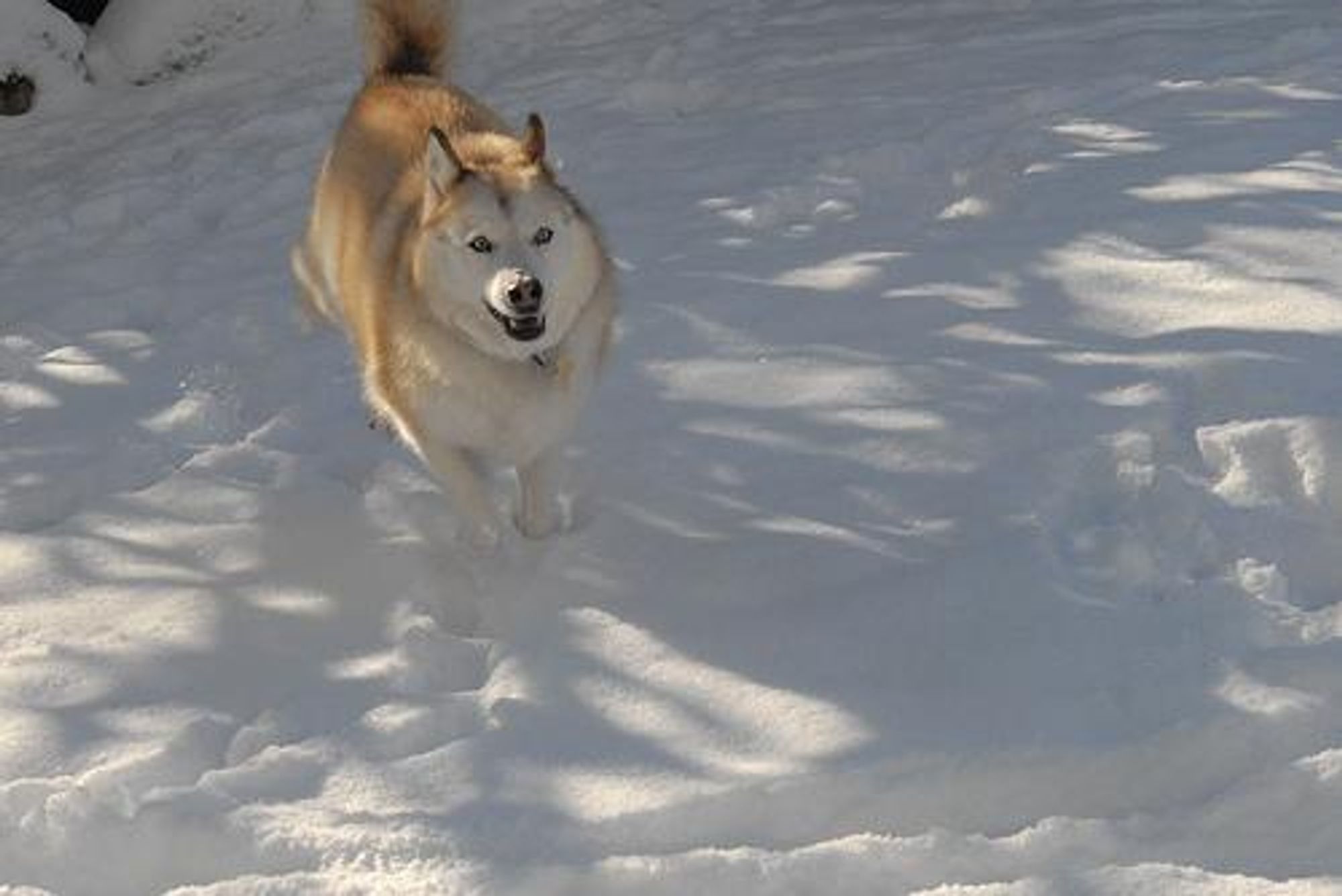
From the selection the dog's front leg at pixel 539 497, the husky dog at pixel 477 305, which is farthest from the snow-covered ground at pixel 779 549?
the husky dog at pixel 477 305

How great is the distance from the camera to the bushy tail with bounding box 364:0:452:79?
5.05m

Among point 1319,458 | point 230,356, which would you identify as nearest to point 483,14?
point 230,356

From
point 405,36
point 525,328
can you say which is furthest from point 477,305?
point 405,36

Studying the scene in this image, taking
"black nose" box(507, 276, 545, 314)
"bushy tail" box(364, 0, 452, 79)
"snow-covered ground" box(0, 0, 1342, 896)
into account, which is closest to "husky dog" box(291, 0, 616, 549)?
"black nose" box(507, 276, 545, 314)

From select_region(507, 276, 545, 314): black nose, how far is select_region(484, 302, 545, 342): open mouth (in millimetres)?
27

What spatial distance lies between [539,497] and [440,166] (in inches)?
34.2

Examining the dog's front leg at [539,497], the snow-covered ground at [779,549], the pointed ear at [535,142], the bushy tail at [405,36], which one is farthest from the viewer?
the bushy tail at [405,36]

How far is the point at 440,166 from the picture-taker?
3689 millimetres

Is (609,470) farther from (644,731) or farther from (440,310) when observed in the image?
(644,731)

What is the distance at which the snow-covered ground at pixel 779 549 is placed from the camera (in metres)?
2.94

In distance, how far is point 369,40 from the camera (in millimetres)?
5141

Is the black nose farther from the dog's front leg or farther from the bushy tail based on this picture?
the bushy tail

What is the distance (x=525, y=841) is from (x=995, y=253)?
9.13 feet

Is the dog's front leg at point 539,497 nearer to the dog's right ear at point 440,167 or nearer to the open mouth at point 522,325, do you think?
the open mouth at point 522,325
